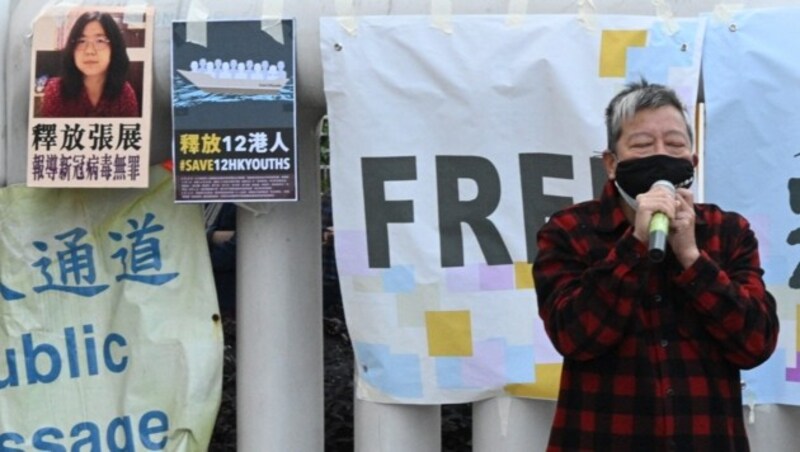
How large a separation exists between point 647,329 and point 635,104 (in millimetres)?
462

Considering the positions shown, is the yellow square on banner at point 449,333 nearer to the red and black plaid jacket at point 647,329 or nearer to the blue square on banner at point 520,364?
the blue square on banner at point 520,364

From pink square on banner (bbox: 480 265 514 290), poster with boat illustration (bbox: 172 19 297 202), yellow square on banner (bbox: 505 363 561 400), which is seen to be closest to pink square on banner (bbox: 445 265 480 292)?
pink square on banner (bbox: 480 265 514 290)

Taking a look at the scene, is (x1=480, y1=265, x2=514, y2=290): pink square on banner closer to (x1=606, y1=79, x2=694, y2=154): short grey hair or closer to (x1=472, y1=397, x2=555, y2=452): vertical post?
(x1=472, y1=397, x2=555, y2=452): vertical post

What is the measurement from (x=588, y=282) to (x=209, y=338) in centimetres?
197

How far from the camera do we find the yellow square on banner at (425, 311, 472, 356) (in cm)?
410

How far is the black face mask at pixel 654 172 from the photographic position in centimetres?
276

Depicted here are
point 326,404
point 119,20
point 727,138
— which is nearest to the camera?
point 727,138

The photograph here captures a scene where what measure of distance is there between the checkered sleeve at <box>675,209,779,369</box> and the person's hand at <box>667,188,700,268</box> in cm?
2

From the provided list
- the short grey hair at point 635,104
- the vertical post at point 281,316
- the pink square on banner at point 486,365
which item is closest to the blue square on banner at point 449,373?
the pink square on banner at point 486,365

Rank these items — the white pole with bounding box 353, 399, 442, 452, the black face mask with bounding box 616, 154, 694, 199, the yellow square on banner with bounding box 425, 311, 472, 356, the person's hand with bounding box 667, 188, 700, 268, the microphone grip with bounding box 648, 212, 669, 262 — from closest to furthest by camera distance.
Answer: the microphone grip with bounding box 648, 212, 669, 262
the person's hand with bounding box 667, 188, 700, 268
the black face mask with bounding box 616, 154, 694, 199
the yellow square on banner with bounding box 425, 311, 472, 356
the white pole with bounding box 353, 399, 442, 452

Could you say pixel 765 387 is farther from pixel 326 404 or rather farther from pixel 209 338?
pixel 326 404

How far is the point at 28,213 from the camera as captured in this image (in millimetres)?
4398

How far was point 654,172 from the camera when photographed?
9.05 ft

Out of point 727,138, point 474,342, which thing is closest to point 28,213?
point 474,342
